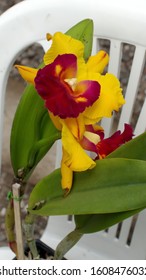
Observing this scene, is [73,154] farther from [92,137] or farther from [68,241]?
[68,241]

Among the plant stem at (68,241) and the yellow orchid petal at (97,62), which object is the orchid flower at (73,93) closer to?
the yellow orchid petal at (97,62)

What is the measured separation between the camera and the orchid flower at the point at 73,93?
46cm

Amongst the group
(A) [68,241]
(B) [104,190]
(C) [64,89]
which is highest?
(C) [64,89]

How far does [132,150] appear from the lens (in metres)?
0.51

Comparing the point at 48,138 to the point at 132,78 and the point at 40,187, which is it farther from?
the point at 132,78

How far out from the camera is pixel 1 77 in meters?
0.76

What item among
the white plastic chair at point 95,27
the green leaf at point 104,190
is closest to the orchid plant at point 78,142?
the green leaf at point 104,190

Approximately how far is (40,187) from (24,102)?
104mm

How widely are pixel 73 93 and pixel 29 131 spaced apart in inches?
4.6

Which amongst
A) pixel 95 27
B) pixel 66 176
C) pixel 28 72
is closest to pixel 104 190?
pixel 66 176

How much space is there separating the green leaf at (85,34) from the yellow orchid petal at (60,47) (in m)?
0.09

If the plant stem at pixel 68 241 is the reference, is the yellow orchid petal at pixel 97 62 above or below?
above

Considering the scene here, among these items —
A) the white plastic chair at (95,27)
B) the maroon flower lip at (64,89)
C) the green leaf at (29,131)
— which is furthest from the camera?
the white plastic chair at (95,27)

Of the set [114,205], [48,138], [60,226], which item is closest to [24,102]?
[48,138]
